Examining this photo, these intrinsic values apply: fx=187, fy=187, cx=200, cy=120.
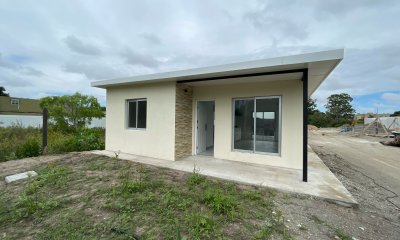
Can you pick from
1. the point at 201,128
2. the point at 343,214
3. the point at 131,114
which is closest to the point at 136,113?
the point at 131,114

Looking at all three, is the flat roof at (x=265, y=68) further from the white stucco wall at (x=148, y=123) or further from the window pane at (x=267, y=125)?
the window pane at (x=267, y=125)

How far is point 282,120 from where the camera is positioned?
569 cm

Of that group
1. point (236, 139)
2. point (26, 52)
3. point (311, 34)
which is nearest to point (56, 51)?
point (26, 52)

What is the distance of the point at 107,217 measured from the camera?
2840mm

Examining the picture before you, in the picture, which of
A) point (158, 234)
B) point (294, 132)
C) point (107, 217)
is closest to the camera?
point (158, 234)

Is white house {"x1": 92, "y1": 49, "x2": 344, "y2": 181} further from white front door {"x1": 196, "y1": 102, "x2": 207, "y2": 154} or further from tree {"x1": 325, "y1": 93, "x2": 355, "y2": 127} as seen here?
tree {"x1": 325, "y1": 93, "x2": 355, "y2": 127}

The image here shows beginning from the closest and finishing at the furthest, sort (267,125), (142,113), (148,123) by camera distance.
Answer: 1. (267,125)
2. (148,123)
3. (142,113)

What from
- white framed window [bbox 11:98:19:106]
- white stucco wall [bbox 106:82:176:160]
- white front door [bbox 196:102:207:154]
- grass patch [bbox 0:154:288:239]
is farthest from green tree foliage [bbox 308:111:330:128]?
white framed window [bbox 11:98:19:106]

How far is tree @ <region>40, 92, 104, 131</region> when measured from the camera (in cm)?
1274

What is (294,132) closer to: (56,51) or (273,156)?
(273,156)

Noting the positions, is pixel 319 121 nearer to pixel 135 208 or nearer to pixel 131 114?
pixel 131 114

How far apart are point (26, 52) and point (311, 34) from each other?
1444cm

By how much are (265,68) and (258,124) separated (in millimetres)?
2002

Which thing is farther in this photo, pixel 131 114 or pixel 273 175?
pixel 131 114
